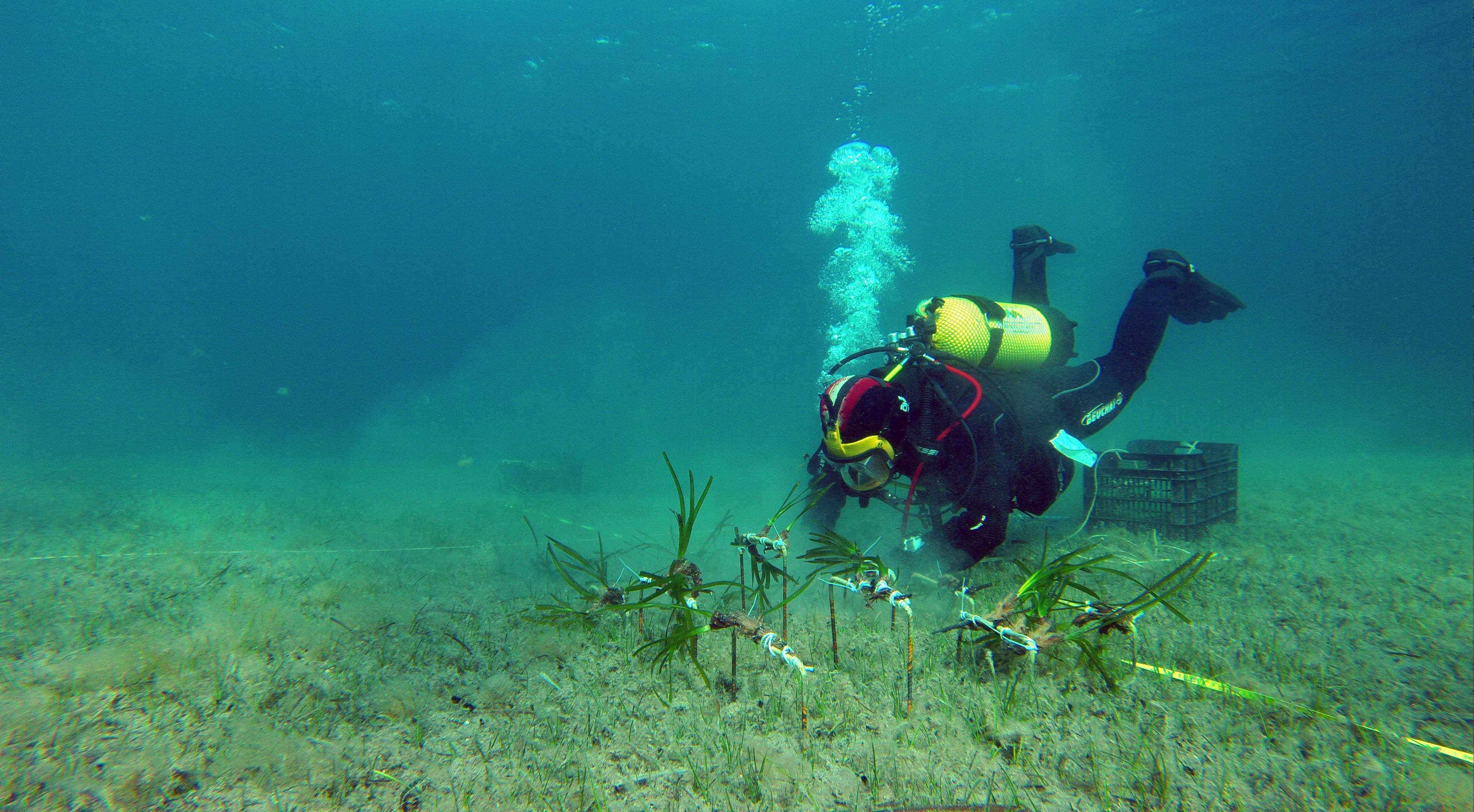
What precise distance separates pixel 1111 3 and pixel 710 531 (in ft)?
78.9

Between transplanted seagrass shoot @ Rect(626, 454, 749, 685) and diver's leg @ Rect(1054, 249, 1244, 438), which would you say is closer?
transplanted seagrass shoot @ Rect(626, 454, 749, 685)

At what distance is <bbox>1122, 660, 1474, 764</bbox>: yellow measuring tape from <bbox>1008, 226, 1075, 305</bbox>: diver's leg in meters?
4.08

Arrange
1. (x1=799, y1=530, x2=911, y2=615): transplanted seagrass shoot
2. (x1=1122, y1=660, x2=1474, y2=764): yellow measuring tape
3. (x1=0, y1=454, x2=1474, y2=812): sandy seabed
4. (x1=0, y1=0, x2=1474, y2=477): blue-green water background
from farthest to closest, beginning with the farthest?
1. (x1=0, y1=0, x2=1474, y2=477): blue-green water background
2. (x1=799, y1=530, x2=911, y2=615): transplanted seagrass shoot
3. (x1=1122, y1=660, x2=1474, y2=764): yellow measuring tape
4. (x1=0, y1=454, x2=1474, y2=812): sandy seabed

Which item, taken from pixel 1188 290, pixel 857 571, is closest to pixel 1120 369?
pixel 1188 290

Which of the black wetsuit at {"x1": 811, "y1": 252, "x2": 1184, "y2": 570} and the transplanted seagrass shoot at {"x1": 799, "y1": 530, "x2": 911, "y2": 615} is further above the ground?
the black wetsuit at {"x1": 811, "y1": 252, "x2": 1184, "y2": 570}

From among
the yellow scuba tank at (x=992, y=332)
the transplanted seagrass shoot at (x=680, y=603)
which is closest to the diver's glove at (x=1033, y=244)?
the yellow scuba tank at (x=992, y=332)

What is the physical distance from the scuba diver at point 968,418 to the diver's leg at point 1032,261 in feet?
2.61

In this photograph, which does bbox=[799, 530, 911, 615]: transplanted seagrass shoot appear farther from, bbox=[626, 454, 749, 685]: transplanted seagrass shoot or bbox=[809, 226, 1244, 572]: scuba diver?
bbox=[809, 226, 1244, 572]: scuba diver

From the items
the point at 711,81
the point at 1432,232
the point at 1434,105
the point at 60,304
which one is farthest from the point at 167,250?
the point at 1432,232

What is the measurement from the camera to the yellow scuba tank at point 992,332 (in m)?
3.63

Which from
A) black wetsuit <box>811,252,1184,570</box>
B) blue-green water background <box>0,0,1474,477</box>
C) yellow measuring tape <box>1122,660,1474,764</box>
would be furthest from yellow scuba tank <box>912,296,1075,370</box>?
blue-green water background <box>0,0,1474,477</box>

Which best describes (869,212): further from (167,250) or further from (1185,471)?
(167,250)

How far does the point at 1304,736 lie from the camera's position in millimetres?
1393

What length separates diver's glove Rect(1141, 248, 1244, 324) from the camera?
4.58 m
